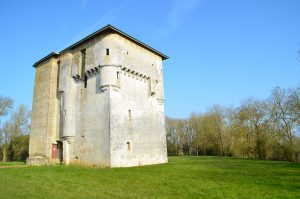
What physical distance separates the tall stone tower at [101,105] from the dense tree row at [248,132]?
18886mm

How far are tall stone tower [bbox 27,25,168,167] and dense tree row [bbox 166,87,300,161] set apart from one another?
744 inches

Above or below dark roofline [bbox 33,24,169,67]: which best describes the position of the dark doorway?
below

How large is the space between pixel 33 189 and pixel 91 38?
1661cm

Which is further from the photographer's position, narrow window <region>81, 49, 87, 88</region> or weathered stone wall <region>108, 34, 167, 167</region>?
narrow window <region>81, 49, 87, 88</region>

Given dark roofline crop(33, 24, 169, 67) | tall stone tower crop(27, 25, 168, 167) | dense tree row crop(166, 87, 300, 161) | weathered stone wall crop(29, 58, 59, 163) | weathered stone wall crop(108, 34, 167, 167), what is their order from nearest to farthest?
weathered stone wall crop(108, 34, 167, 167), tall stone tower crop(27, 25, 168, 167), dark roofline crop(33, 24, 169, 67), weathered stone wall crop(29, 58, 59, 163), dense tree row crop(166, 87, 300, 161)

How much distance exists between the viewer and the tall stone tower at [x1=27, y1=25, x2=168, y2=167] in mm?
20641

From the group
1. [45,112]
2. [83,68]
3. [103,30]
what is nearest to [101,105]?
[83,68]

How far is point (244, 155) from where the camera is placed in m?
41.6

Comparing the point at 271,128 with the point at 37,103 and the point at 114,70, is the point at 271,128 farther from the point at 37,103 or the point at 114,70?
the point at 37,103

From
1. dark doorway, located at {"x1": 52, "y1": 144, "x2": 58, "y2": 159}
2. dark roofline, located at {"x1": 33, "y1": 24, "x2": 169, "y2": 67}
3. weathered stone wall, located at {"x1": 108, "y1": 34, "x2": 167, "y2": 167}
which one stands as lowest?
dark doorway, located at {"x1": 52, "y1": 144, "x2": 58, "y2": 159}

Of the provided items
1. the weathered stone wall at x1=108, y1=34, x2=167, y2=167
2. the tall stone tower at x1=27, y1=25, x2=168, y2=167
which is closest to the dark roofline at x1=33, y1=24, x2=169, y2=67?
the tall stone tower at x1=27, y1=25, x2=168, y2=167

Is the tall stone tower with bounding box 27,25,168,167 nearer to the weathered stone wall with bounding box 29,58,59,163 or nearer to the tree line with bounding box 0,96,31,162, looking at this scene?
the weathered stone wall with bounding box 29,58,59,163

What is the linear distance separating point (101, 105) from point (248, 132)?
2895cm

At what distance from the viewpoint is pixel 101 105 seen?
21062mm
